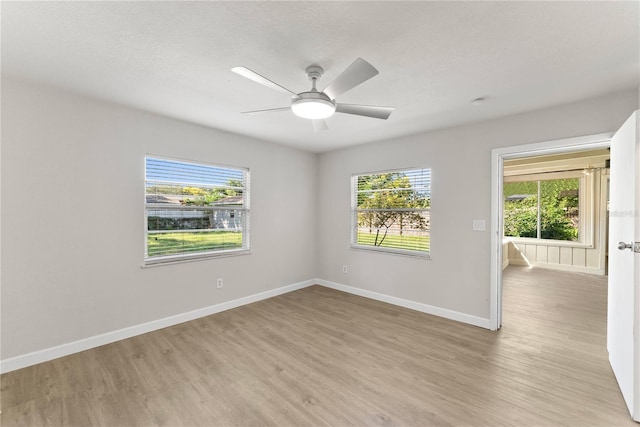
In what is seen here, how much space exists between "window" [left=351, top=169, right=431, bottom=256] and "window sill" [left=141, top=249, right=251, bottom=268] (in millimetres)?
1942

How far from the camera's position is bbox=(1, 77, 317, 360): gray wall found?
234cm

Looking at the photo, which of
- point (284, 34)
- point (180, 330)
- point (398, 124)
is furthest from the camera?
point (398, 124)

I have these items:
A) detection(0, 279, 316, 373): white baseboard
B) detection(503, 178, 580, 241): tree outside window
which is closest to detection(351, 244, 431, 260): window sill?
detection(0, 279, 316, 373): white baseboard

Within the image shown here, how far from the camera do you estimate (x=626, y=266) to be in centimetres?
200

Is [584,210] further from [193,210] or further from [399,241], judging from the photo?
[193,210]

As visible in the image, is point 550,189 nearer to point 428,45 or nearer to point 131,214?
point 428,45

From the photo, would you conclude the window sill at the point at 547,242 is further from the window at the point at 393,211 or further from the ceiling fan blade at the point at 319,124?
the ceiling fan blade at the point at 319,124

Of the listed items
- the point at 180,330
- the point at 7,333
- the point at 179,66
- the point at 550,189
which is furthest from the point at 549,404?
the point at 550,189

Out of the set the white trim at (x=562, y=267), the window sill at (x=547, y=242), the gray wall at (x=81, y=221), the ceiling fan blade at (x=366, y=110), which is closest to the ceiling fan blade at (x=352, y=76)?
the ceiling fan blade at (x=366, y=110)

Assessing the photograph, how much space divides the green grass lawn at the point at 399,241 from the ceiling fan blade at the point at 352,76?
271 cm

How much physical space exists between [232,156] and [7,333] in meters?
2.80

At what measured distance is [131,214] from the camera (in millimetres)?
2979

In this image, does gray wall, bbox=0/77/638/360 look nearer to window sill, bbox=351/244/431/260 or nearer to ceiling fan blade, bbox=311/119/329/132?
window sill, bbox=351/244/431/260

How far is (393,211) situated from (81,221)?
387 centimetres
